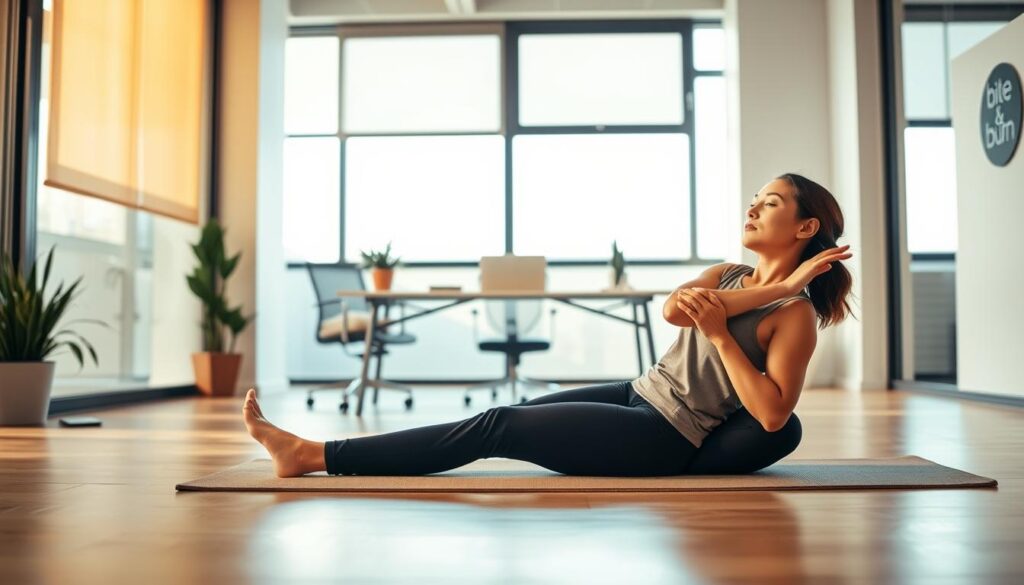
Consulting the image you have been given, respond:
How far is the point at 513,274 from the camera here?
515 centimetres

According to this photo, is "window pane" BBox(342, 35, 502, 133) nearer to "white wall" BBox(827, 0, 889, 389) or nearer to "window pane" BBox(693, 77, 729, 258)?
"window pane" BBox(693, 77, 729, 258)

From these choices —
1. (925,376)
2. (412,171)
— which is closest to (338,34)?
(412,171)

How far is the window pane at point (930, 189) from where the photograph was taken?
17.9ft

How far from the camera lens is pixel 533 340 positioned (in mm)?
5848

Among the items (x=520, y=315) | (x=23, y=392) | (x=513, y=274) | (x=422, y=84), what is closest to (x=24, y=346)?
(x=23, y=392)

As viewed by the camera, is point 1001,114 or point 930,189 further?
point 930,189

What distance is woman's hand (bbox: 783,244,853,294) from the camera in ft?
6.32

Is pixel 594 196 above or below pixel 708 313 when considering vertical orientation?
above

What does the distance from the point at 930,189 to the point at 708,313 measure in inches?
170

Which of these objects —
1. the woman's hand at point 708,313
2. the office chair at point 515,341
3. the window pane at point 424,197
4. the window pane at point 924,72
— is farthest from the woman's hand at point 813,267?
the window pane at point 424,197

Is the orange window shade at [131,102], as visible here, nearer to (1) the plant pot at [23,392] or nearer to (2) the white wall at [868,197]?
(1) the plant pot at [23,392]

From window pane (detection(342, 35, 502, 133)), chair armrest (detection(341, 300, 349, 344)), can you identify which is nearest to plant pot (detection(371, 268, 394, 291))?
chair armrest (detection(341, 300, 349, 344))

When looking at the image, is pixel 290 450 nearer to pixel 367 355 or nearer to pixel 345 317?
pixel 367 355

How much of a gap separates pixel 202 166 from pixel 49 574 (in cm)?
547
